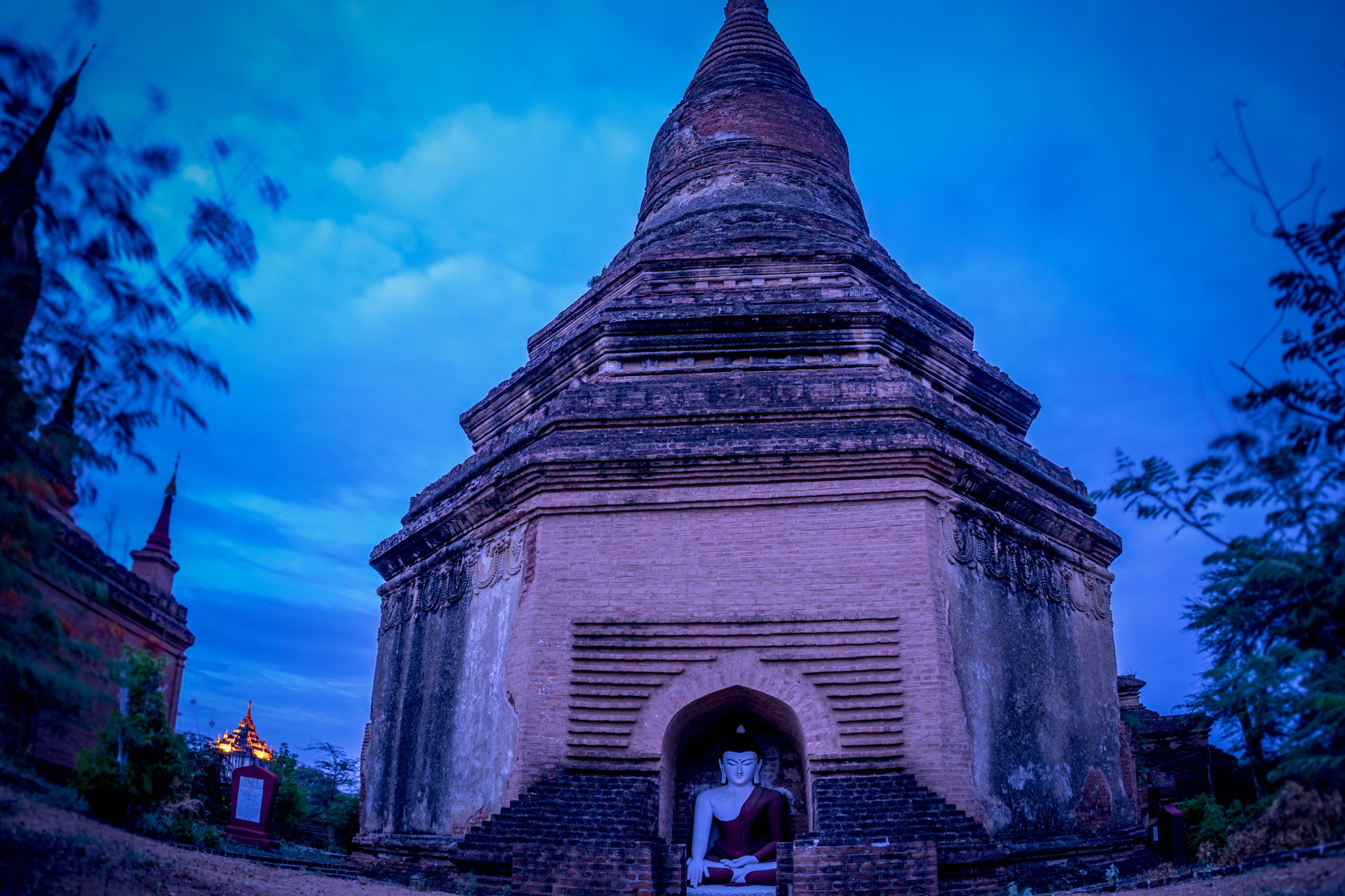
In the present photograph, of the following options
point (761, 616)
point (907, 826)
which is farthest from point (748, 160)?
point (907, 826)

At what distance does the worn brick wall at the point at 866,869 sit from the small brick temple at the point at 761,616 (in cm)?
2

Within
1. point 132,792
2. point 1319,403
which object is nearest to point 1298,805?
point 1319,403

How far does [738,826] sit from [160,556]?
1684cm

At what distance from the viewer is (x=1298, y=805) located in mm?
6320

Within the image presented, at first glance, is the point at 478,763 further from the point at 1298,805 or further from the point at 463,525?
the point at 1298,805

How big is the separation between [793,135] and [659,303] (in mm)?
5859

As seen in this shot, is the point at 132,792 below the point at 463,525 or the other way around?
below

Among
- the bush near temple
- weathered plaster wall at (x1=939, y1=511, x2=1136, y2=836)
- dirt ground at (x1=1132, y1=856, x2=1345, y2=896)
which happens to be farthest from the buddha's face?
the bush near temple

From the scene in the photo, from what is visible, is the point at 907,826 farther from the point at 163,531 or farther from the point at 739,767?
the point at 163,531

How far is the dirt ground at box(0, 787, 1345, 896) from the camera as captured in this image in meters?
5.77

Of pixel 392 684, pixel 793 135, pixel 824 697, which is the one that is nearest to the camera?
pixel 824 697

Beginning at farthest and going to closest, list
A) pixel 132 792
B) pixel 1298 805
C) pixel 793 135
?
1. pixel 793 135
2. pixel 132 792
3. pixel 1298 805

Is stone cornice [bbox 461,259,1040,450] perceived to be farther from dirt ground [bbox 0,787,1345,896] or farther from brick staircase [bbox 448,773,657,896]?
dirt ground [bbox 0,787,1345,896]

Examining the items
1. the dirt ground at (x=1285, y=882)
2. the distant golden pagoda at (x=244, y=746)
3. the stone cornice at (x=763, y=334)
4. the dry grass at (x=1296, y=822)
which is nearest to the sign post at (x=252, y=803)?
the distant golden pagoda at (x=244, y=746)
